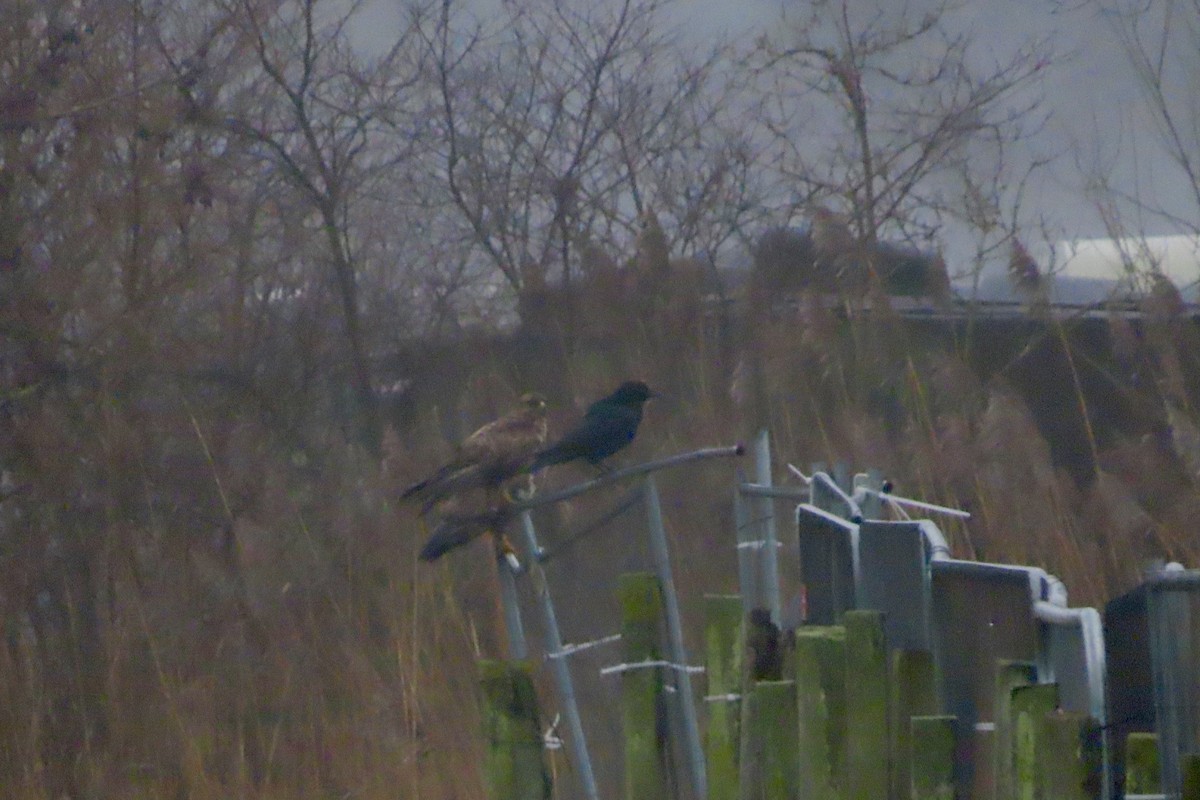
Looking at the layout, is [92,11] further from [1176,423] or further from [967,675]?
Result: [967,675]

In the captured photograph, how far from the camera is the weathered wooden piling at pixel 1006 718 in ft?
6.72

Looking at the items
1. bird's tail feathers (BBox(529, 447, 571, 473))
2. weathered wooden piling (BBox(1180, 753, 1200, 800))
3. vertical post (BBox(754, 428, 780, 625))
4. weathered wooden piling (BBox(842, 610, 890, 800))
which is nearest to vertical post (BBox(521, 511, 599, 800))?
vertical post (BBox(754, 428, 780, 625))

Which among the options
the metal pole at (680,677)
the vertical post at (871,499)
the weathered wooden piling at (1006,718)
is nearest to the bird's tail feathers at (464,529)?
the metal pole at (680,677)

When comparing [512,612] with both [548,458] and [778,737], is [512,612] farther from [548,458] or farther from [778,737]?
[778,737]

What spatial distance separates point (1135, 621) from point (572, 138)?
1112cm

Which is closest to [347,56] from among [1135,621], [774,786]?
[774,786]

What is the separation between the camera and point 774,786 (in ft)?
9.41

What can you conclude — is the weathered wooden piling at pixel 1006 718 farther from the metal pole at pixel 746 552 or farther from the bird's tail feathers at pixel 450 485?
the bird's tail feathers at pixel 450 485

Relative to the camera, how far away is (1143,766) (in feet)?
6.53

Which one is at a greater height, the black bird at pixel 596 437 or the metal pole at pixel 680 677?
the black bird at pixel 596 437

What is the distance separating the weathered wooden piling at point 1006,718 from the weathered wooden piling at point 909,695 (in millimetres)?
258

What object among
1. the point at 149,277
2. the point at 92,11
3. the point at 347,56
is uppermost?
the point at 347,56

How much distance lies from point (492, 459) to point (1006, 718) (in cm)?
305

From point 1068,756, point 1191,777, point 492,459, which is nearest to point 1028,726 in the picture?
point 1068,756
